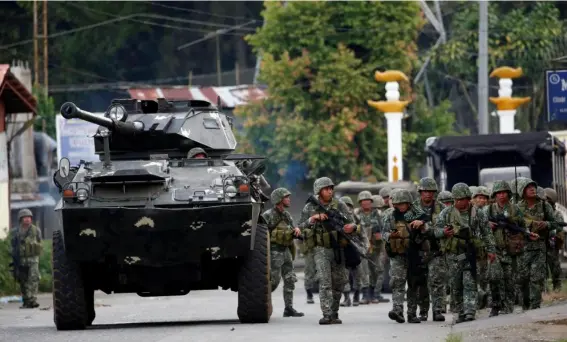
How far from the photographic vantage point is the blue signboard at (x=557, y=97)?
978 inches

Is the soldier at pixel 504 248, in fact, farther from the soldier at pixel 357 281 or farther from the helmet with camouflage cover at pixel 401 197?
the soldier at pixel 357 281

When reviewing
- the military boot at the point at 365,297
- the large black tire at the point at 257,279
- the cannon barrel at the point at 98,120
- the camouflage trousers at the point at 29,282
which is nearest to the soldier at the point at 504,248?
the large black tire at the point at 257,279

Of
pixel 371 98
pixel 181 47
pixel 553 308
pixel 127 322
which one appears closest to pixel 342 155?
pixel 371 98

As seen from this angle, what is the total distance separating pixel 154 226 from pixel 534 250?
15.0 feet

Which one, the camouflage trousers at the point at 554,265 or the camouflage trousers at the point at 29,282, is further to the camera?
the camouflage trousers at the point at 29,282

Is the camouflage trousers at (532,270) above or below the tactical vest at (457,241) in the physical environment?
below

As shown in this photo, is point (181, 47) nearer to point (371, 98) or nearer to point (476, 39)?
point (476, 39)

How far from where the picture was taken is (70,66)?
59781 mm

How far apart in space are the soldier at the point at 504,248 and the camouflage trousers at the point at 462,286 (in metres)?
0.65

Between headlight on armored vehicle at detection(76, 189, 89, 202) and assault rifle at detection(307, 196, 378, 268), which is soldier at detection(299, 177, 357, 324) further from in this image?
headlight on armored vehicle at detection(76, 189, 89, 202)

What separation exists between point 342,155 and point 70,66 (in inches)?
751

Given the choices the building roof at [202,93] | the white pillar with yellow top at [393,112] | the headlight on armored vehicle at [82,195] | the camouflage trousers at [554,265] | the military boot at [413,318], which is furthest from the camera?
the building roof at [202,93]

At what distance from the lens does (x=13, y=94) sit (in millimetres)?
34469

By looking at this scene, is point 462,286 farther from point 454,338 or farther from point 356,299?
point 356,299
